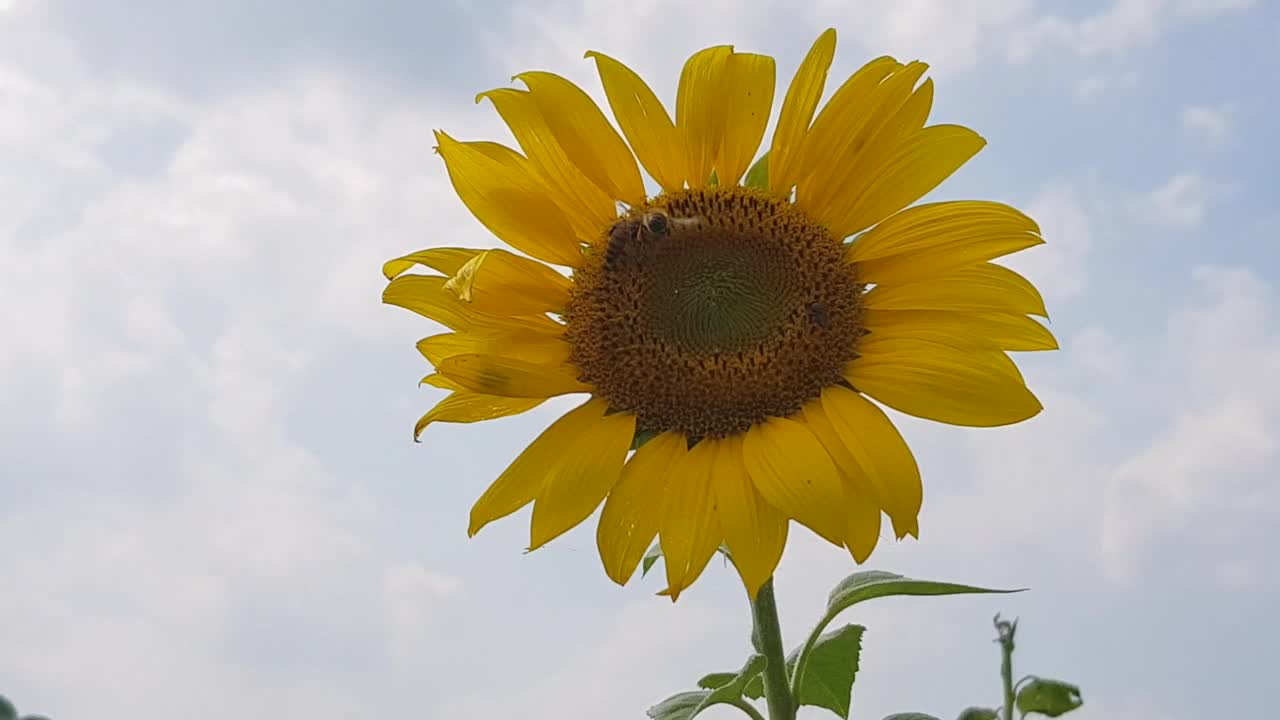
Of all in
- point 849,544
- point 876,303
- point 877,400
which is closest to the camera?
point 849,544

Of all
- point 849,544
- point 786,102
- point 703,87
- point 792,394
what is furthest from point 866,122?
point 849,544

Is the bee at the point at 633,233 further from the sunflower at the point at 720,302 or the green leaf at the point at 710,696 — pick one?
the green leaf at the point at 710,696

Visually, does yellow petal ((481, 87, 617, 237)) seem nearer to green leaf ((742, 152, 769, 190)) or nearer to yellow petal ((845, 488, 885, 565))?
green leaf ((742, 152, 769, 190))

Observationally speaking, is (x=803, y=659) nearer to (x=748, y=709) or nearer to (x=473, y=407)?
(x=748, y=709)

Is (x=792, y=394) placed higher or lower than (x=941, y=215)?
lower

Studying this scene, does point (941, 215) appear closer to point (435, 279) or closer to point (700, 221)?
point (700, 221)

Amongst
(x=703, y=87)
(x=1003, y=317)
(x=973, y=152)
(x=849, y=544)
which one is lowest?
(x=849, y=544)
